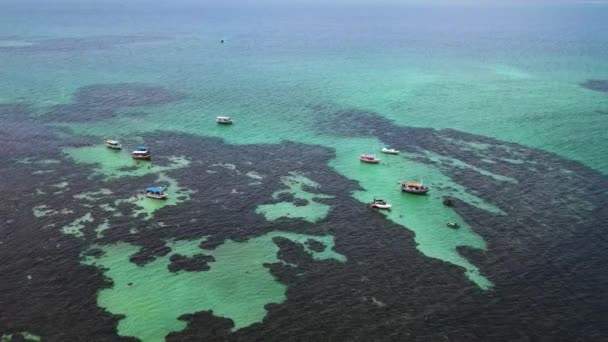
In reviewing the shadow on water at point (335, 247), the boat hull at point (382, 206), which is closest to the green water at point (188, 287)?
the shadow on water at point (335, 247)

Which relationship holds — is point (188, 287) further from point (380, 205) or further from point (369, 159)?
point (369, 159)

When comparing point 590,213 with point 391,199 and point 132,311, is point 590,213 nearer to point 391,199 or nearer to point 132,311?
point 391,199

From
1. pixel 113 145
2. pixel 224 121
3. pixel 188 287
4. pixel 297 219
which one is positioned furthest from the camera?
pixel 224 121

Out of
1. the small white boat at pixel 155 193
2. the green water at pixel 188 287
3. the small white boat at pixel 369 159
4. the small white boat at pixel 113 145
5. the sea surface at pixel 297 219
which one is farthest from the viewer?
the small white boat at pixel 113 145

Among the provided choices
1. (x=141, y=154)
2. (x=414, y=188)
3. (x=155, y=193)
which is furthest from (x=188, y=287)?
(x=414, y=188)

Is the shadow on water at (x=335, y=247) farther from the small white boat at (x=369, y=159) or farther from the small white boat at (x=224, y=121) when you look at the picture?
the small white boat at (x=224, y=121)
